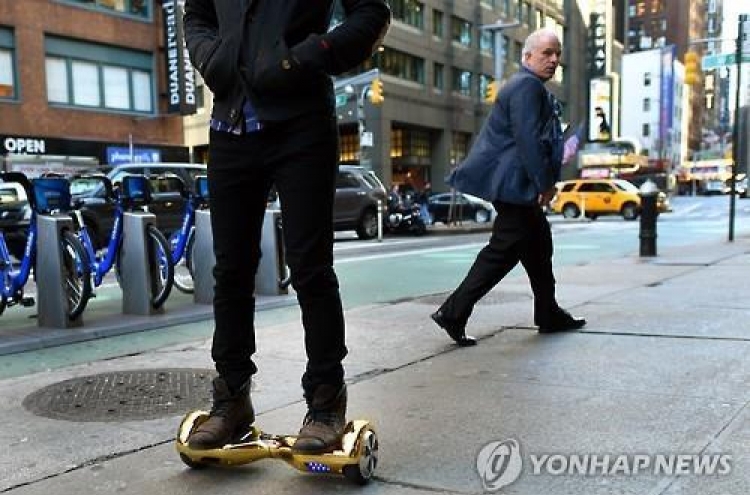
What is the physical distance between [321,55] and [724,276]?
6974 millimetres

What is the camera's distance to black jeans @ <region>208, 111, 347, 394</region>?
282 cm

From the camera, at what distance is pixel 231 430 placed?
294 centimetres

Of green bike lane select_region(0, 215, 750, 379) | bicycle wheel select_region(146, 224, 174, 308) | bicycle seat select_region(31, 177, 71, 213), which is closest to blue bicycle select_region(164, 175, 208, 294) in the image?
bicycle wheel select_region(146, 224, 174, 308)

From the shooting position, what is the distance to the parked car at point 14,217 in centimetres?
887

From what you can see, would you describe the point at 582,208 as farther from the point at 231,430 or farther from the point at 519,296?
the point at 231,430

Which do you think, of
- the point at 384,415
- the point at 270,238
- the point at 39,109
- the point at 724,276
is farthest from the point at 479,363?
the point at 39,109

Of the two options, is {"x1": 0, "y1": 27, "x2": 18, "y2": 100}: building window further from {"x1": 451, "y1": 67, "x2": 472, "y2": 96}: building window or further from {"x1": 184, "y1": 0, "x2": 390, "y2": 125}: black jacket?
{"x1": 451, "y1": 67, "x2": 472, "y2": 96}: building window

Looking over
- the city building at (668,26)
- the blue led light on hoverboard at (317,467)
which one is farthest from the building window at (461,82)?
the city building at (668,26)

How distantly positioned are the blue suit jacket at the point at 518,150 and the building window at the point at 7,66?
23.6 m

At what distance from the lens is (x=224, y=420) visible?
293 cm

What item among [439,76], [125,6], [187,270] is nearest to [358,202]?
[187,270]

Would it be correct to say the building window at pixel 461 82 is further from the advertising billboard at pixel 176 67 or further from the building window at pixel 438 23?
the advertising billboard at pixel 176 67

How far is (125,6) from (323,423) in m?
28.9

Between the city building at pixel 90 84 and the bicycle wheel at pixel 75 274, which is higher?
the city building at pixel 90 84
